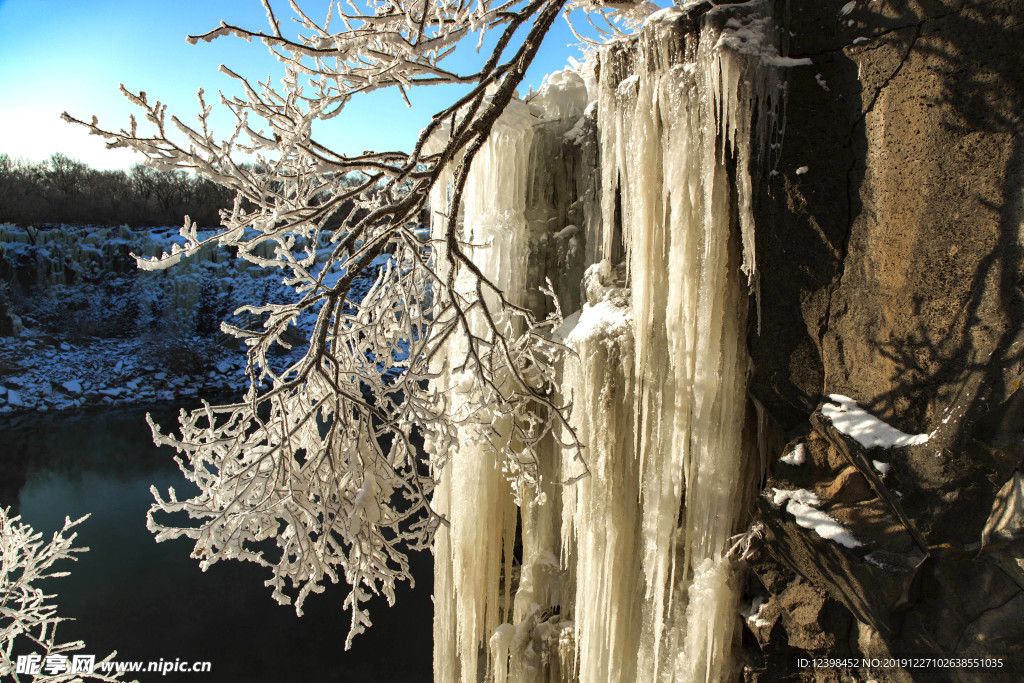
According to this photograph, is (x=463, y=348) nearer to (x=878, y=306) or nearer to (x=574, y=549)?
(x=574, y=549)

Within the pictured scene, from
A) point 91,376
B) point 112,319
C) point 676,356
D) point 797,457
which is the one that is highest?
point 112,319

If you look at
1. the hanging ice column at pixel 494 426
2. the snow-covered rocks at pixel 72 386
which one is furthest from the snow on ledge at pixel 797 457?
the snow-covered rocks at pixel 72 386

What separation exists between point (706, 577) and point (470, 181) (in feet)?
8.21

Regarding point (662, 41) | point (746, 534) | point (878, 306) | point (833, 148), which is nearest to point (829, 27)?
point (833, 148)

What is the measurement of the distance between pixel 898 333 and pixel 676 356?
0.74 metres

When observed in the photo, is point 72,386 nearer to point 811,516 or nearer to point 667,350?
point 667,350

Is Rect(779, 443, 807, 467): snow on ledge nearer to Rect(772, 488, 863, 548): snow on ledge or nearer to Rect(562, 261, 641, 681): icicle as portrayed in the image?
Rect(772, 488, 863, 548): snow on ledge

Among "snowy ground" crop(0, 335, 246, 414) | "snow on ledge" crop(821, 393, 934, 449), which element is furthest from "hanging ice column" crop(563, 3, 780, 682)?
"snowy ground" crop(0, 335, 246, 414)

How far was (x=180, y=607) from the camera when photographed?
8.48m

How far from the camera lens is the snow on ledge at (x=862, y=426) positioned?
1761 millimetres

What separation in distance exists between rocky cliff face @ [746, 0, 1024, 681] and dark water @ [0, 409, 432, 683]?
25.8 feet

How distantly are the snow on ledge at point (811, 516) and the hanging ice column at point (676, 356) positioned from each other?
17cm

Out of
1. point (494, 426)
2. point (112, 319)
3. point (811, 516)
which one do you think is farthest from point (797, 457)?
point (112, 319)

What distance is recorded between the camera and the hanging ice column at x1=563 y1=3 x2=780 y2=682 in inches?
75.6
